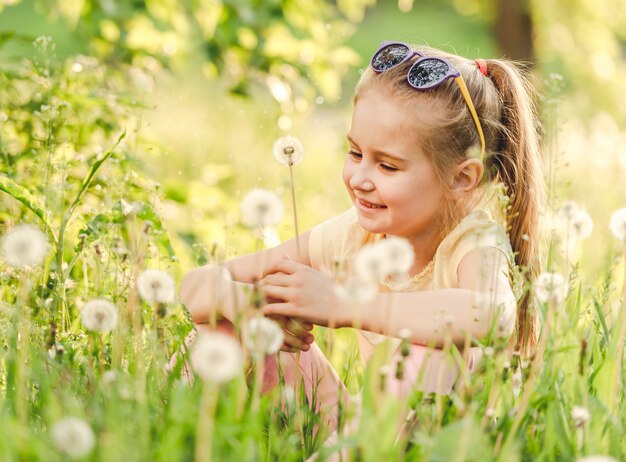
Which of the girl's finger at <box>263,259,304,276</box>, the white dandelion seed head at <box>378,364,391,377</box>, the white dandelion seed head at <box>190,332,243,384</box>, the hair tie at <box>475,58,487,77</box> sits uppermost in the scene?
the hair tie at <box>475,58,487,77</box>

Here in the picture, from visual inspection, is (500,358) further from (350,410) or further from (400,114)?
(400,114)

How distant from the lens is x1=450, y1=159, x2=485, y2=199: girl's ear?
7.82ft

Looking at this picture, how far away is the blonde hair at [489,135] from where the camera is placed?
7.68 ft

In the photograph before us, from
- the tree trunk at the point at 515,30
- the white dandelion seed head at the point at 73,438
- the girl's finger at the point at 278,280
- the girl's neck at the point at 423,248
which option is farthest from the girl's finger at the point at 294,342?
the tree trunk at the point at 515,30

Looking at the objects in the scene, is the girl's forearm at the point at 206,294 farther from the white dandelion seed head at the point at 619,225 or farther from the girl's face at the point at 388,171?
the white dandelion seed head at the point at 619,225

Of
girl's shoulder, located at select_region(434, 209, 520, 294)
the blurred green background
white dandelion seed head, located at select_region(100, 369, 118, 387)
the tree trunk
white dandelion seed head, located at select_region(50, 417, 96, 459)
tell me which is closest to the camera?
white dandelion seed head, located at select_region(50, 417, 96, 459)

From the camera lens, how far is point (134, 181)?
292 centimetres

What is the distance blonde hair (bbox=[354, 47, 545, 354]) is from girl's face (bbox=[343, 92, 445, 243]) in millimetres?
31

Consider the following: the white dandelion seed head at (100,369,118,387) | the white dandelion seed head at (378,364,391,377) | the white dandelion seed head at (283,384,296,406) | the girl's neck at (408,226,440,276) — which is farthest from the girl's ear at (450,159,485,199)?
the white dandelion seed head at (100,369,118,387)

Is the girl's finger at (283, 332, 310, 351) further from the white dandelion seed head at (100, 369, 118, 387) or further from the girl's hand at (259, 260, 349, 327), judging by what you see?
→ the white dandelion seed head at (100, 369, 118, 387)

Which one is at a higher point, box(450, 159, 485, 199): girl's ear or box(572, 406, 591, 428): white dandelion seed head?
box(450, 159, 485, 199): girl's ear

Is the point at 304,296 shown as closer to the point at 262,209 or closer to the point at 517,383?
the point at 262,209

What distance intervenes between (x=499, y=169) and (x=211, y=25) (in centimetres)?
168

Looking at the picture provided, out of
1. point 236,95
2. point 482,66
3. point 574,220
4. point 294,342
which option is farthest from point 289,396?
point 236,95
